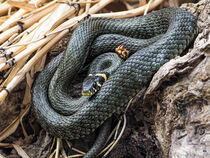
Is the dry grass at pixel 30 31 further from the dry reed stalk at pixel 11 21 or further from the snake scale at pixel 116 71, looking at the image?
the snake scale at pixel 116 71

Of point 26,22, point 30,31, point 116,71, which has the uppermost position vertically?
point 26,22

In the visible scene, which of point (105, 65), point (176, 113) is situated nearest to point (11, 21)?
point (105, 65)

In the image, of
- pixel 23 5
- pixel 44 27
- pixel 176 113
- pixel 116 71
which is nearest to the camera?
pixel 176 113

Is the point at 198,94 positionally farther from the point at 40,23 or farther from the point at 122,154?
the point at 40,23

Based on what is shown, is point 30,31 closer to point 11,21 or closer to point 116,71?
point 11,21

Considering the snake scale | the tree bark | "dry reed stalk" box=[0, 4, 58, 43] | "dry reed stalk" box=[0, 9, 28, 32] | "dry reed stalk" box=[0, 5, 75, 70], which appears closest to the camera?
the tree bark

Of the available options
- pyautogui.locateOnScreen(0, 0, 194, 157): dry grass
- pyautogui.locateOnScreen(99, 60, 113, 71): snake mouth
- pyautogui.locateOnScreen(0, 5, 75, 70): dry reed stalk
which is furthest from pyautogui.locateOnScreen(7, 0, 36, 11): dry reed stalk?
pyautogui.locateOnScreen(99, 60, 113, 71): snake mouth

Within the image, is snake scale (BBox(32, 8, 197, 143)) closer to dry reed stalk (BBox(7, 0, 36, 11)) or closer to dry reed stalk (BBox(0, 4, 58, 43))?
dry reed stalk (BBox(0, 4, 58, 43))

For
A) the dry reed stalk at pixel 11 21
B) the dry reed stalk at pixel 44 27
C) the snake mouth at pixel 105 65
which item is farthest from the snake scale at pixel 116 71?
the dry reed stalk at pixel 11 21

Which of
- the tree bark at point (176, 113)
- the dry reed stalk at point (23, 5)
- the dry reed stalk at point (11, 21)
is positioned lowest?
the tree bark at point (176, 113)
